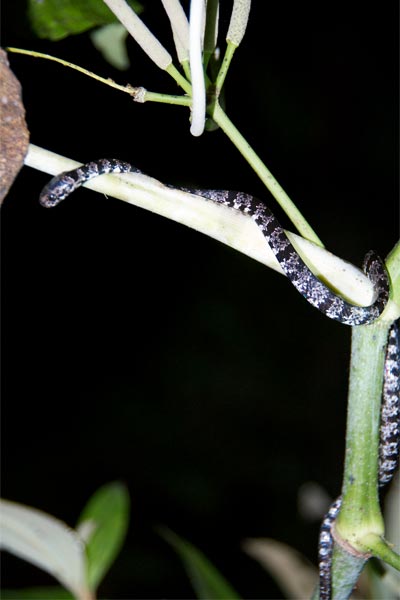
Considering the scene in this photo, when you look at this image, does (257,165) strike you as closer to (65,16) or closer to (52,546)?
(65,16)

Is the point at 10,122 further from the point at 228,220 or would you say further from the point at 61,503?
the point at 61,503

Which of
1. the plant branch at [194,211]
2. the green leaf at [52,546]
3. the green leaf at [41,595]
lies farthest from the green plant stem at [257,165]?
the green leaf at [41,595]

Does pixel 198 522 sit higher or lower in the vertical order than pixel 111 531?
lower

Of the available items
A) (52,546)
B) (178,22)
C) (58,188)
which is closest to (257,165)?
(178,22)

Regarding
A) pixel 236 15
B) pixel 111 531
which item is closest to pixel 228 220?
pixel 236 15

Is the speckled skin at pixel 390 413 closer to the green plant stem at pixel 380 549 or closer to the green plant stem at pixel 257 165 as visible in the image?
the green plant stem at pixel 380 549

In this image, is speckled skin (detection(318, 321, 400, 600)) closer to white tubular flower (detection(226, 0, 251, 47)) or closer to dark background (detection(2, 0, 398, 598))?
white tubular flower (detection(226, 0, 251, 47))

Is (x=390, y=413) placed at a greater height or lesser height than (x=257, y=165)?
lesser
